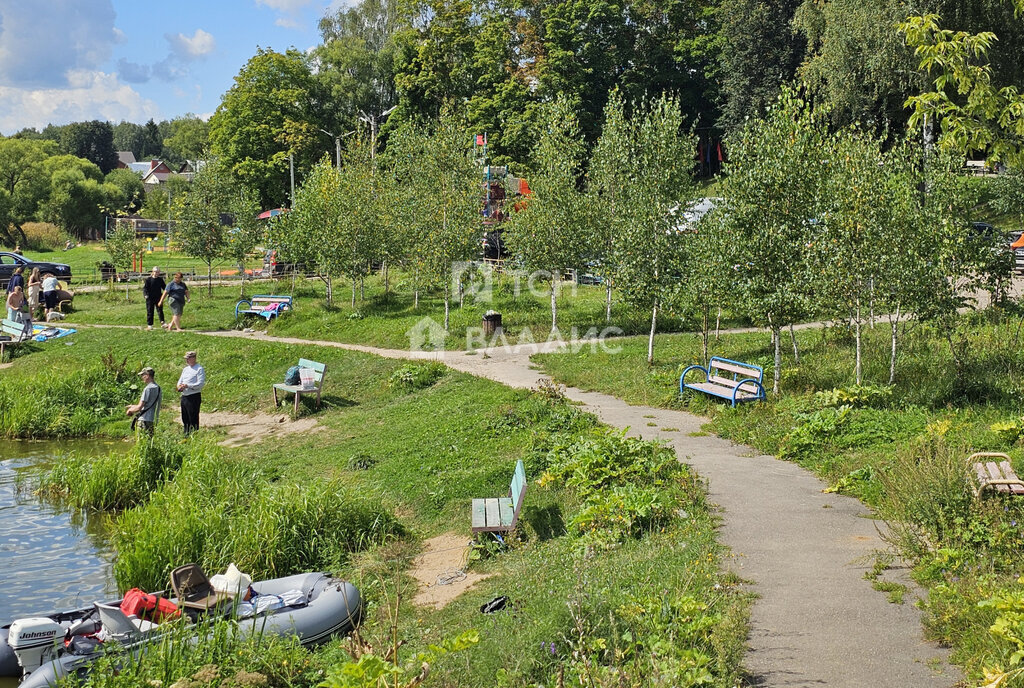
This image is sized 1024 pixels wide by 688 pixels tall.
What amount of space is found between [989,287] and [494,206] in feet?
105

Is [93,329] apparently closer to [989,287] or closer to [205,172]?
[205,172]

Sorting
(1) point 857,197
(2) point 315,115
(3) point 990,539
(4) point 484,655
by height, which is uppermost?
(2) point 315,115

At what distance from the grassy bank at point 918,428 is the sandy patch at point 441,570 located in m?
4.58

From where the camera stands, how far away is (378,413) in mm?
18797

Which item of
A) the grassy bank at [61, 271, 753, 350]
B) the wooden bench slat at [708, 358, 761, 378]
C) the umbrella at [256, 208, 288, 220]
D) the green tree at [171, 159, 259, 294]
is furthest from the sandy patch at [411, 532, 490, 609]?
the umbrella at [256, 208, 288, 220]


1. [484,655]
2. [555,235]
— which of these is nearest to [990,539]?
[484,655]

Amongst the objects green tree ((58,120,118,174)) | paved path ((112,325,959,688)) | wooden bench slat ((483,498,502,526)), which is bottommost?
wooden bench slat ((483,498,502,526))

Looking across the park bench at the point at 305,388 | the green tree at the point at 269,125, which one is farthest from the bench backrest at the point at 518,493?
the green tree at the point at 269,125

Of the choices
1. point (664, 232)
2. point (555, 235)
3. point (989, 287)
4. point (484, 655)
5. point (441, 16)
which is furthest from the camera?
point (441, 16)

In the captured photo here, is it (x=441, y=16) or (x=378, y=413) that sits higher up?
(x=441, y=16)

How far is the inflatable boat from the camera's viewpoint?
8461 mm

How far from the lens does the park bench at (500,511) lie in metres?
11.2

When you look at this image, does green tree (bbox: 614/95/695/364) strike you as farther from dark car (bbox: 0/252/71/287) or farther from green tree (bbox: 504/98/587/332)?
dark car (bbox: 0/252/71/287)

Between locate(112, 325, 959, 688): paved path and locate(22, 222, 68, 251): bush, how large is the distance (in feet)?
213
